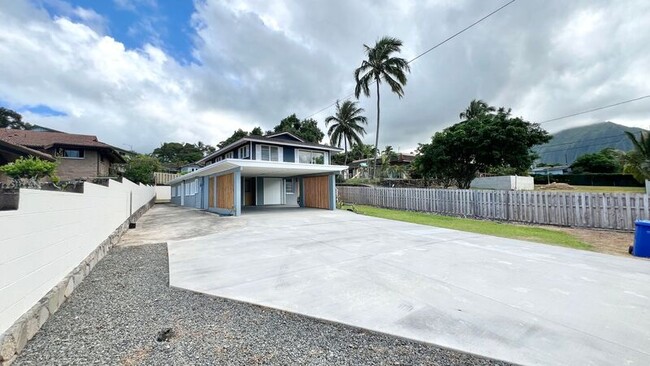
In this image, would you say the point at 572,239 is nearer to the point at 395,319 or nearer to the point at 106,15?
the point at 395,319

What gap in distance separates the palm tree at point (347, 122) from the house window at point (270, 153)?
1672 centimetres

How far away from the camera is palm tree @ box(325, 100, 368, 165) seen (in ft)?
116

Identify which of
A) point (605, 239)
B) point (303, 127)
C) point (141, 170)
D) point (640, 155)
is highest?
point (303, 127)

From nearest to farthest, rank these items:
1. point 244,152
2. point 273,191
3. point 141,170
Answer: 1. point 244,152
2. point 273,191
3. point 141,170

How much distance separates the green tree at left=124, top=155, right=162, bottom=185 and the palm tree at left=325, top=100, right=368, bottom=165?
21.7 metres

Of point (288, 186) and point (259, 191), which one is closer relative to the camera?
point (259, 191)

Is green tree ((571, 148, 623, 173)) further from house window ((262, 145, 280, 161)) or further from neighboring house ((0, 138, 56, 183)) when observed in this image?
neighboring house ((0, 138, 56, 183))

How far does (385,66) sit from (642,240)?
22.9 metres

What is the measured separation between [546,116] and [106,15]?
31146 mm

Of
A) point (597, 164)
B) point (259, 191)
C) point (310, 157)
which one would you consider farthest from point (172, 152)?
point (597, 164)

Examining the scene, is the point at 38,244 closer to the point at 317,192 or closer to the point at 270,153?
the point at 317,192

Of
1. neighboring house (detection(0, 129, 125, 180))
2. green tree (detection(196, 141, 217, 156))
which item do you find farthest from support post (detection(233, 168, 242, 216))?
green tree (detection(196, 141, 217, 156))

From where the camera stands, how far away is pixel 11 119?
3716 centimetres

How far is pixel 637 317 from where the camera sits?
3.06m
